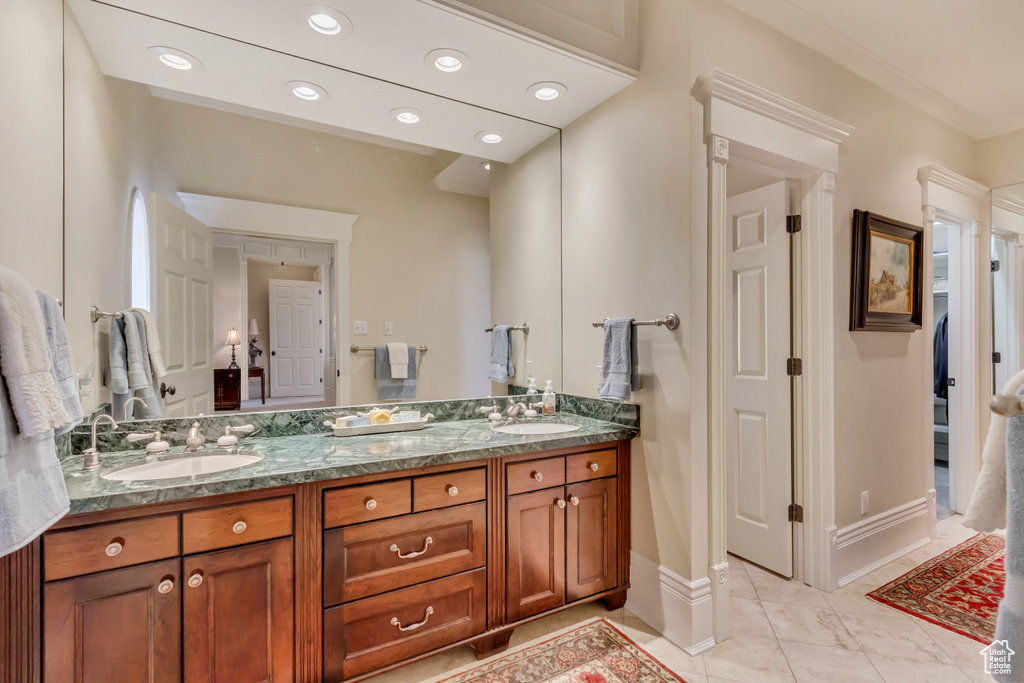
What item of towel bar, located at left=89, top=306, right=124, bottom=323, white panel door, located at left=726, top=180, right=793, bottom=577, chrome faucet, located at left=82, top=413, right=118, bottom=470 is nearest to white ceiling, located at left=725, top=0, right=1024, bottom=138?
white panel door, located at left=726, top=180, right=793, bottom=577

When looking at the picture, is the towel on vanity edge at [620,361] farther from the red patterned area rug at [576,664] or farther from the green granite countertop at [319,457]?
the red patterned area rug at [576,664]

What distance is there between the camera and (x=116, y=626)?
126cm

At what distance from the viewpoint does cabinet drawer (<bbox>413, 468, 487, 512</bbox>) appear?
1658 mm

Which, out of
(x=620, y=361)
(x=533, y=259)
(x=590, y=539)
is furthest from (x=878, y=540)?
(x=533, y=259)

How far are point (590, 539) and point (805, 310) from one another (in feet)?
4.85

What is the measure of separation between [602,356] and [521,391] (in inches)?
20.4

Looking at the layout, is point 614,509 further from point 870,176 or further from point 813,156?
point 870,176

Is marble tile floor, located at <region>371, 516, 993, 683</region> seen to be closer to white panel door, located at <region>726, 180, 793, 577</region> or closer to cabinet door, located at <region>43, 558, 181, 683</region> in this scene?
white panel door, located at <region>726, 180, 793, 577</region>

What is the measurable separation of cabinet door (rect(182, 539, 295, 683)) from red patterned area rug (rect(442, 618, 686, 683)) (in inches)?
24.7

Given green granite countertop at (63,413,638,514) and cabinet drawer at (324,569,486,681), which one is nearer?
green granite countertop at (63,413,638,514)

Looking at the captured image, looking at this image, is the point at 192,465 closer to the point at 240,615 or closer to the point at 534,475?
the point at 240,615

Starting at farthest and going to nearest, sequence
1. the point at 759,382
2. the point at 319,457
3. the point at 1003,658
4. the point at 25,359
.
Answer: the point at 759,382 → the point at 319,457 → the point at 25,359 → the point at 1003,658

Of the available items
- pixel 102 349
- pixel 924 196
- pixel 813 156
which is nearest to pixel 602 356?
pixel 813 156

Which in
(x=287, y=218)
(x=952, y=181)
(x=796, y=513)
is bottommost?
(x=796, y=513)
